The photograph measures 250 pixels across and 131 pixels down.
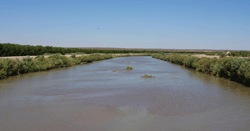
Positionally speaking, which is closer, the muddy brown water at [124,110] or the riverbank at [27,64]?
the muddy brown water at [124,110]

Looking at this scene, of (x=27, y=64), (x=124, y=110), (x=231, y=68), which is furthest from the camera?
(x=27, y=64)

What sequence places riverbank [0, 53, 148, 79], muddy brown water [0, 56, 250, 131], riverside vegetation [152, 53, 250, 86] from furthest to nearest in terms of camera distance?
riverbank [0, 53, 148, 79]
riverside vegetation [152, 53, 250, 86]
muddy brown water [0, 56, 250, 131]

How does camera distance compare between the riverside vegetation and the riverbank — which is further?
the riverbank

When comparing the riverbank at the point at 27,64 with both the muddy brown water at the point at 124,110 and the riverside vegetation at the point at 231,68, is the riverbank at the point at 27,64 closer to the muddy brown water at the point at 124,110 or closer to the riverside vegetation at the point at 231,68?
the muddy brown water at the point at 124,110

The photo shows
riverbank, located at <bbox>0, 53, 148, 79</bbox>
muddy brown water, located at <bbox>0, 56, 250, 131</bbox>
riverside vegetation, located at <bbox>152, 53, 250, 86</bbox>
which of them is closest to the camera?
muddy brown water, located at <bbox>0, 56, 250, 131</bbox>

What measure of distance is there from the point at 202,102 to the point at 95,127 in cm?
463

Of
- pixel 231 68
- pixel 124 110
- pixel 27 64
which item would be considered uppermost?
pixel 231 68

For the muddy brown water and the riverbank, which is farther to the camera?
the riverbank

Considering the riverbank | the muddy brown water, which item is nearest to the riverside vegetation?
the muddy brown water

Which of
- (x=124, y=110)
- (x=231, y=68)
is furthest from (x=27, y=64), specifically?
(x=231, y=68)

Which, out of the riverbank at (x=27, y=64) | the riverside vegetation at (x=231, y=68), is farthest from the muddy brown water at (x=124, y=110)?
the riverbank at (x=27, y=64)

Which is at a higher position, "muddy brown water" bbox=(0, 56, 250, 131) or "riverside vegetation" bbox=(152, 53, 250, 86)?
"riverside vegetation" bbox=(152, 53, 250, 86)

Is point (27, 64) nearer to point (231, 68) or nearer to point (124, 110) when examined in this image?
point (124, 110)

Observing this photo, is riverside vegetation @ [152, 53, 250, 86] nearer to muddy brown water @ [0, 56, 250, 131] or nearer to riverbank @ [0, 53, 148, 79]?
muddy brown water @ [0, 56, 250, 131]
